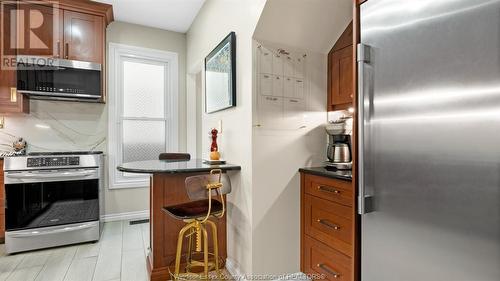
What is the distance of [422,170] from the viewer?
1.03m

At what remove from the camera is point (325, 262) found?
6.15 feet

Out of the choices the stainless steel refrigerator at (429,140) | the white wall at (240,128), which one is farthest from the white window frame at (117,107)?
the stainless steel refrigerator at (429,140)

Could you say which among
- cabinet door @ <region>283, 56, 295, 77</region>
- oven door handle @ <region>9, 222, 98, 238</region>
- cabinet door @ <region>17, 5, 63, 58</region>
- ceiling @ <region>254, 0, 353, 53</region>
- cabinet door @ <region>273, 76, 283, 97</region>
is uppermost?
cabinet door @ <region>17, 5, 63, 58</region>

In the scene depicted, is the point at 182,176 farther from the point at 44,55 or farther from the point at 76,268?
the point at 44,55

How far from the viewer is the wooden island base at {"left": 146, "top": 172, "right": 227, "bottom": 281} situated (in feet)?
7.09

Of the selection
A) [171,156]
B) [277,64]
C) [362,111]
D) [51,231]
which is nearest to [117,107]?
[171,156]

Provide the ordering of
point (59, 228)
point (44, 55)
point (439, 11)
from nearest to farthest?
1. point (439, 11)
2. point (59, 228)
3. point (44, 55)

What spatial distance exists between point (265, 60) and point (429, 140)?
1.36m

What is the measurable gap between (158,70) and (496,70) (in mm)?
3955

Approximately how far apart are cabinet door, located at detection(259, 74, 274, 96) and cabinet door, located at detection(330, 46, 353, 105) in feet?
1.98

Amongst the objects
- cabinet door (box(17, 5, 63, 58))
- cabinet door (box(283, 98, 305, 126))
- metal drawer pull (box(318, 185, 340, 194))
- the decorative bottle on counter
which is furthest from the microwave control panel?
metal drawer pull (box(318, 185, 340, 194))

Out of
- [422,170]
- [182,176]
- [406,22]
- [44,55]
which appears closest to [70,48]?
[44,55]

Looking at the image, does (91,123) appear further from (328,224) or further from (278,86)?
(328,224)

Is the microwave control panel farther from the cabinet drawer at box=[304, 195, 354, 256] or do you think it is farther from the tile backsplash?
the cabinet drawer at box=[304, 195, 354, 256]
